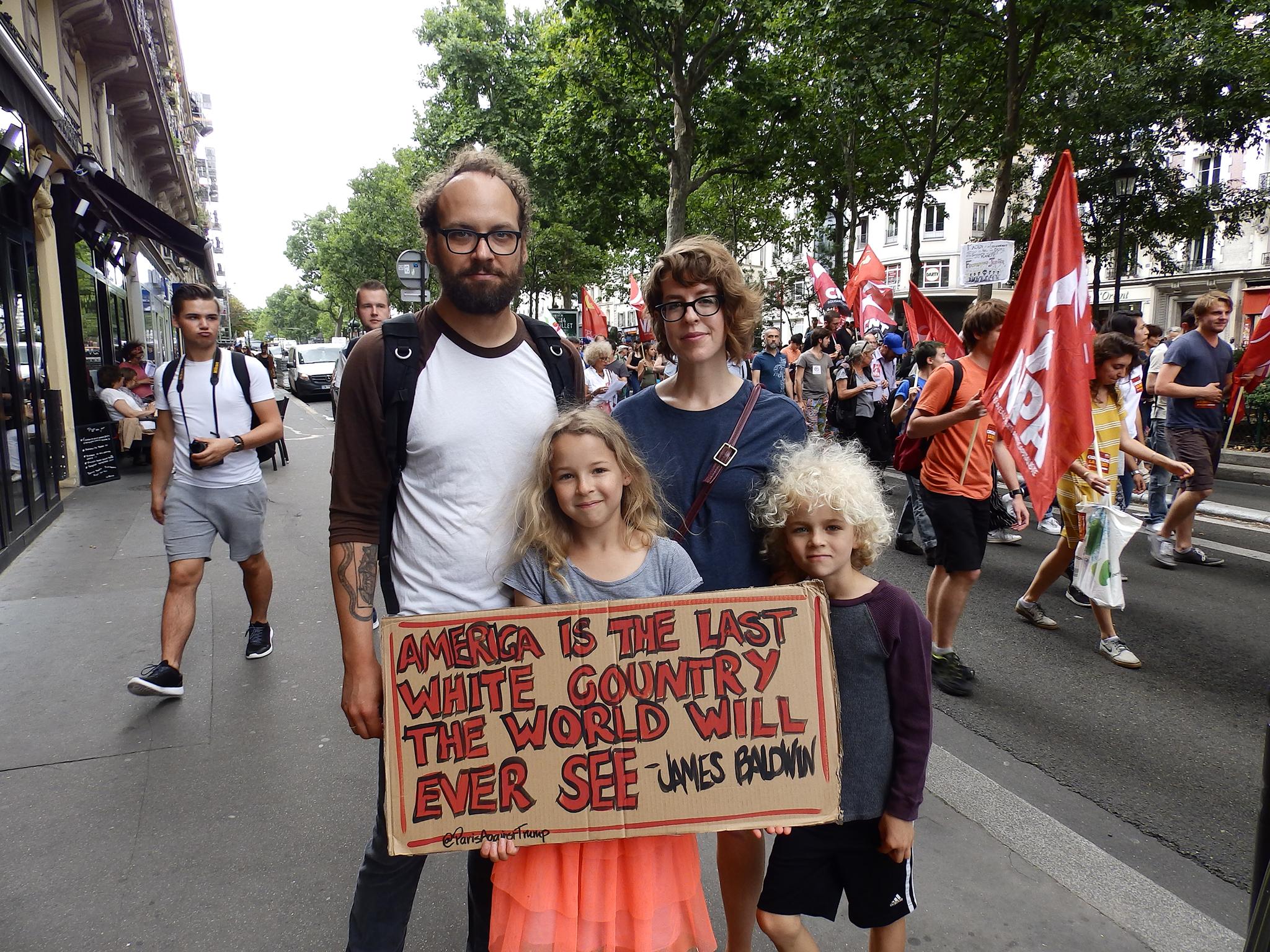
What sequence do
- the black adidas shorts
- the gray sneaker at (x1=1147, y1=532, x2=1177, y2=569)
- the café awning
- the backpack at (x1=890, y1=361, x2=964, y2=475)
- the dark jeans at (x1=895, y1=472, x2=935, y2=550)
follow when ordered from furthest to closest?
the café awning, the gray sneaker at (x1=1147, y1=532, x2=1177, y2=569), the backpack at (x1=890, y1=361, x2=964, y2=475), the dark jeans at (x1=895, y1=472, x2=935, y2=550), the black adidas shorts

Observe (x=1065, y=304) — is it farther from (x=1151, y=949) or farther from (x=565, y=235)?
(x=565, y=235)

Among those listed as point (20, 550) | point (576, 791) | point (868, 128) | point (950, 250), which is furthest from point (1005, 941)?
point (950, 250)

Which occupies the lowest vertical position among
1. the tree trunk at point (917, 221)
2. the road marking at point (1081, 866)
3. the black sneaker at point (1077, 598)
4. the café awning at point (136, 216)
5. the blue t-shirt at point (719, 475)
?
the road marking at point (1081, 866)

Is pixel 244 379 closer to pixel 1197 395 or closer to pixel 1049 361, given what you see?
pixel 1049 361

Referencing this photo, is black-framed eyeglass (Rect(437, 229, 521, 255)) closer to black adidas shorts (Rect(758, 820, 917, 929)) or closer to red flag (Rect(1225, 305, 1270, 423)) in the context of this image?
black adidas shorts (Rect(758, 820, 917, 929))

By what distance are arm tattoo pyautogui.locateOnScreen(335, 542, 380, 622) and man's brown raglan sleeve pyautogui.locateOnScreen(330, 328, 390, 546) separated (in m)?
0.03

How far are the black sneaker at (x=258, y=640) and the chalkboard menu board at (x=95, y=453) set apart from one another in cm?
710

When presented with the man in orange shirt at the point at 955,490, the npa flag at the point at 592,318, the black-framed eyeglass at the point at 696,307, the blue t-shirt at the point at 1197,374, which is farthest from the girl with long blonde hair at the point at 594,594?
the npa flag at the point at 592,318

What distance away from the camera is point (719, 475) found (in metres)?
2.00

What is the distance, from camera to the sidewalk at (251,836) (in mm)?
2412

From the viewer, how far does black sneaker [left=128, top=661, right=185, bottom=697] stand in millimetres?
3826

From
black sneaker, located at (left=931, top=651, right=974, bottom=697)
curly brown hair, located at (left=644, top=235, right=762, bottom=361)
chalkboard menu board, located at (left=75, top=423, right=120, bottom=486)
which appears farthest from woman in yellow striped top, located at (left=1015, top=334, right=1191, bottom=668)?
chalkboard menu board, located at (left=75, top=423, right=120, bottom=486)

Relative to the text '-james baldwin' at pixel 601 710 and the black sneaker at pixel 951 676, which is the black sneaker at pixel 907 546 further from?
the text '-james baldwin' at pixel 601 710

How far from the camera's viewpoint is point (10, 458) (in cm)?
709
